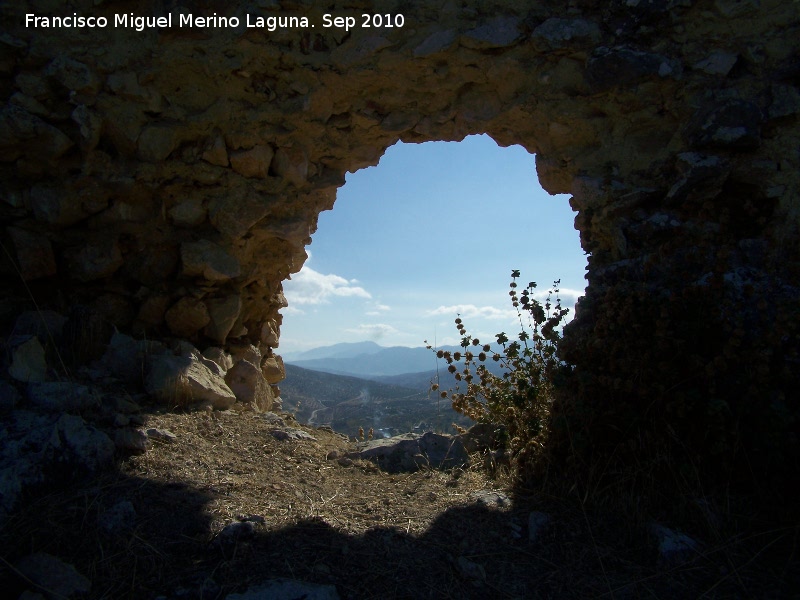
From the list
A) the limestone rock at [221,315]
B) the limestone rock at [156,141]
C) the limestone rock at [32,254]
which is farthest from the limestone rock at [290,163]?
the limestone rock at [32,254]

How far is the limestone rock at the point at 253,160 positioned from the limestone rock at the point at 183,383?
160 cm

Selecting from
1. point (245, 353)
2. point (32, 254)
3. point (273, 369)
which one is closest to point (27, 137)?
point (32, 254)

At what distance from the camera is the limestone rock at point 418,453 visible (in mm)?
3529

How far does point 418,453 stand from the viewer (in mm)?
3648

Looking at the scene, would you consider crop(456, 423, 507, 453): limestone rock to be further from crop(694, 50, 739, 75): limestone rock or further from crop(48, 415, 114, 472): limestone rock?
crop(694, 50, 739, 75): limestone rock

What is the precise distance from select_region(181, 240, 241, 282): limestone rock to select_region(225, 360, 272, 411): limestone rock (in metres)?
0.84

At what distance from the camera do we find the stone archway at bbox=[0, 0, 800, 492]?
3.25m

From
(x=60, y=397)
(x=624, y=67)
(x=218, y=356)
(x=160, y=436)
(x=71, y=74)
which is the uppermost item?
(x=71, y=74)

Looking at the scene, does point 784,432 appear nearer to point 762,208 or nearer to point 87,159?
point 762,208

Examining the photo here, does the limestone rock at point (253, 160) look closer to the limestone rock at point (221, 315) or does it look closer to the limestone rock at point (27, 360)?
the limestone rock at point (221, 315)

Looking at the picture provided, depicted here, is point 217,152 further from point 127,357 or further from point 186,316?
point 127,357

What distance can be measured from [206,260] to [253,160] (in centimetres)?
92

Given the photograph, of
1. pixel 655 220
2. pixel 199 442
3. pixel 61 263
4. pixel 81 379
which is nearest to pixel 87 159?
pixel 61 263

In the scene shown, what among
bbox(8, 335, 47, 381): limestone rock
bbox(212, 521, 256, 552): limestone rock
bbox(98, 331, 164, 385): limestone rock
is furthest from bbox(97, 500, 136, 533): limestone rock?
bbox(98, 331, 164, 385): limestone rock
